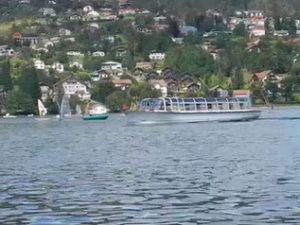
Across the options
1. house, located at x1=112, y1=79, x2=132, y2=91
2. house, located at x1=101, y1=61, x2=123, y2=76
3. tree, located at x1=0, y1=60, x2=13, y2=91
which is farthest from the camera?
house, located at x1=101, y1=61, x2=123, y2=76

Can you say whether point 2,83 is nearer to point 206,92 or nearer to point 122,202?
point 206,92

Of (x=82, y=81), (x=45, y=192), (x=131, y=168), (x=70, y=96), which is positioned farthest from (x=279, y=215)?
(x=82, y=81)

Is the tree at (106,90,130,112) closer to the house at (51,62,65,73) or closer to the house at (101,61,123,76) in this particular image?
the house at (101,61,123,76)

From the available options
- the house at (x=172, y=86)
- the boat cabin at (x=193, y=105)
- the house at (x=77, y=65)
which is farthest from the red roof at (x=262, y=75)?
the boat cabin at (x=193, y=105)

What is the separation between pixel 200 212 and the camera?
22.9 metres

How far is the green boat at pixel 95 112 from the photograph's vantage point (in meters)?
118

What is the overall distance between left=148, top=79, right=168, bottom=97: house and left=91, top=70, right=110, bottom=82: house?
466 inches

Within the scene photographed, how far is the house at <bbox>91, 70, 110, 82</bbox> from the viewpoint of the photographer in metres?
176

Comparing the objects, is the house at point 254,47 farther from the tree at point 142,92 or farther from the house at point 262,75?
the tree at point 142,92

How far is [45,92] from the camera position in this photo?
16188 cm

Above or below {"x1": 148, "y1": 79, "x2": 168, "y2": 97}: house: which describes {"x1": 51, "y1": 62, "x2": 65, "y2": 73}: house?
above

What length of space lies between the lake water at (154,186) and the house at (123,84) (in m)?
110

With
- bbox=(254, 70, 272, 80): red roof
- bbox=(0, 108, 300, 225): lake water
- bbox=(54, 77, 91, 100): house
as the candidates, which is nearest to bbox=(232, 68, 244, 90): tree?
bbox=(254, 70, 272, 80): red roof

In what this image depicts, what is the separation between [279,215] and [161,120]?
7105cm
